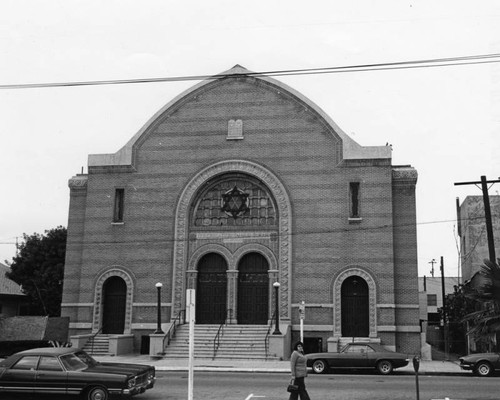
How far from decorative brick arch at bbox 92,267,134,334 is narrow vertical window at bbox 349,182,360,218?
1230 cm

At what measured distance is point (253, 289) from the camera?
33.7 meters

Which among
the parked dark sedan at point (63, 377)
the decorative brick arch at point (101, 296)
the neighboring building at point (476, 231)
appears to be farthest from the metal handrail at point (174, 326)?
the neighboring building at point (476, 231)

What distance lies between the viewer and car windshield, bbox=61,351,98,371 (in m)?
16.0

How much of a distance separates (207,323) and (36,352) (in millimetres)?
17923

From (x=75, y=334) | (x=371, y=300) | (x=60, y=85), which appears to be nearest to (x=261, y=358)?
(x=371, y=300)

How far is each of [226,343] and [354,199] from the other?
389 inches

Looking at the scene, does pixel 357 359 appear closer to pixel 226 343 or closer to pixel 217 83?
→ pixel 226 343

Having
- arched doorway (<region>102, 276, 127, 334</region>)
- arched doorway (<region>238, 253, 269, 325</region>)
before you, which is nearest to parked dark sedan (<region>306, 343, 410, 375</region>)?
arched doorway (<region>238, 253, 269, 325</region>)

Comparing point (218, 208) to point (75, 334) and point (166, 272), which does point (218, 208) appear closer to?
point (166, 272)

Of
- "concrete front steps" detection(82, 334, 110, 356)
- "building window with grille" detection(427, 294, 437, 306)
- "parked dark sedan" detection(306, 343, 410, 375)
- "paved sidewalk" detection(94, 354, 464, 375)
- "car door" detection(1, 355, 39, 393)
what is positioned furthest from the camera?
"building window with grille" detection(427, 294, 437, 306)

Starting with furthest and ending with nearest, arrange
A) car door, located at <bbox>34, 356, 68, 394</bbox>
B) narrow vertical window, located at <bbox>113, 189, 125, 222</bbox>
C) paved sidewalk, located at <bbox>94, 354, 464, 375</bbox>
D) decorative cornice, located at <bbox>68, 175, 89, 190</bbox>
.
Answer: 1. decorative cornice, located at <bbox>68, 175, 89, 190</bbox>
2. narrow vertical window, located at <bbox>113, 189, 125, 222</bbox>
3. paved sidewalk, located at <bbox>94, 354, 464, 375</bbox>
4. car door, located at <bbox>34, 356, 68, 394</bbox>

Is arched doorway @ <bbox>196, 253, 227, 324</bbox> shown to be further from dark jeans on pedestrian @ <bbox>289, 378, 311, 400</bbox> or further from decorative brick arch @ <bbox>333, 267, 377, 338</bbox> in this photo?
dark jeans on pedestrian @ <bbox>289, 378, 311, 400</bbox>

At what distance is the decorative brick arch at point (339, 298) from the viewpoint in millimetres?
31609

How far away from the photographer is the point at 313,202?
3328 cm
